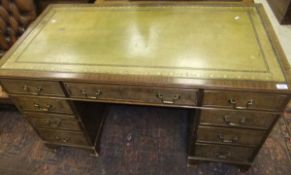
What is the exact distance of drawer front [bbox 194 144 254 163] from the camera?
1218 mm

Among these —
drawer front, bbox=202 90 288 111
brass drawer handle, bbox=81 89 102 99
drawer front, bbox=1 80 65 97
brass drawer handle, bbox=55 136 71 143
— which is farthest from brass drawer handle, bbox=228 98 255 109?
brass drawer handle, bbox=55 136 71 143

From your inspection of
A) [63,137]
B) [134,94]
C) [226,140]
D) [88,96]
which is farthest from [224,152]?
[63,137]

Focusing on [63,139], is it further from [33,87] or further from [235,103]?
[235,103]

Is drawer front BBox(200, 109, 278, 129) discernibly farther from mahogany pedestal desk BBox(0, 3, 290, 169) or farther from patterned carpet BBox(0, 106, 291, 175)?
patterned carpet BBox(0, 106, 291, 175)

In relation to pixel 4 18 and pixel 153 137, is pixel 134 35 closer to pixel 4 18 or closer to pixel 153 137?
pixel 153 137

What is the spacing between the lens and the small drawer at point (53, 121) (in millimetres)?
1274

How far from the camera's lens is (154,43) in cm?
107

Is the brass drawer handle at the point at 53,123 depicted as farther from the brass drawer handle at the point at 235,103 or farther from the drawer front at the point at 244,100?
the brass drawer handle at the point at 235,103

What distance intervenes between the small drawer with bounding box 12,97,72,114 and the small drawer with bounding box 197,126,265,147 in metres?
0.78

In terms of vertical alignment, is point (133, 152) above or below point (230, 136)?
below

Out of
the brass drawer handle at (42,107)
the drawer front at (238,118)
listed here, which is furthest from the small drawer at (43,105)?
the drawer front at (238,118)

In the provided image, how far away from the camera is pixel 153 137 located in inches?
65.3

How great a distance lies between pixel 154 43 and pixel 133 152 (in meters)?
0.90

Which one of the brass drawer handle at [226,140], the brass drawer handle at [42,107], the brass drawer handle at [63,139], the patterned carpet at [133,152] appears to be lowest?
the patterned carpet at [133,152]
